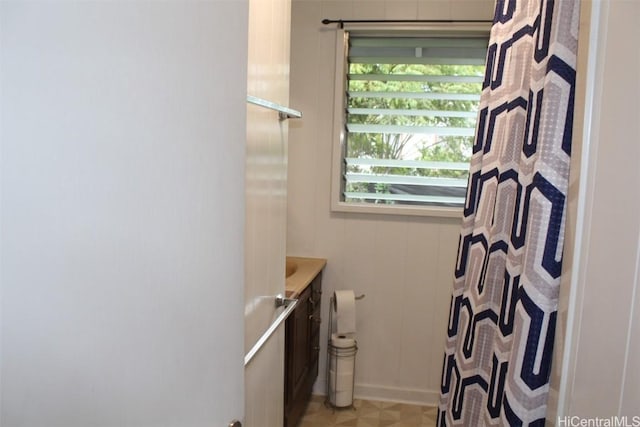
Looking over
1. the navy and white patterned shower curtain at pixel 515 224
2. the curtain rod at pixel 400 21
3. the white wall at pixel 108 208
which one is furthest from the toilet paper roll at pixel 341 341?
the white wall at pixel 108 208

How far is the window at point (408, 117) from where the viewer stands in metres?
2.78

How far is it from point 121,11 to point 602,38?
2.82 feet

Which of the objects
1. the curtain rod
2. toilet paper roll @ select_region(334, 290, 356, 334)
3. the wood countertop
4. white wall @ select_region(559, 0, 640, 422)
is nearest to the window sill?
the wood countertop

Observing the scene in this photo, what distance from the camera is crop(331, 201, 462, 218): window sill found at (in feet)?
9.20

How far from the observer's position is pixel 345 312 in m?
2.75

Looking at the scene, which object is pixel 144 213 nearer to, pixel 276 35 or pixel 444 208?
pixel 276 35

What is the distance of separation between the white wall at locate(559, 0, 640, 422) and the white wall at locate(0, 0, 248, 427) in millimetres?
723

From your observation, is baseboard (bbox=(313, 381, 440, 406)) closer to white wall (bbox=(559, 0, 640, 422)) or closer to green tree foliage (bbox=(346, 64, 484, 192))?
green tree foliage (bbox=(346, 64, 484, 192))

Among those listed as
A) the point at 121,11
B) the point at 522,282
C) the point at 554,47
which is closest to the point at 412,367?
the point at 522,282

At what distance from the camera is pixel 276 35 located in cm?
164

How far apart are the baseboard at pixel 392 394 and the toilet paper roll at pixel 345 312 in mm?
499

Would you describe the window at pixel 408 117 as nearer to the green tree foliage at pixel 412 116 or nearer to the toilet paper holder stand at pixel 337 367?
the green tree foliage at pixel 412 116

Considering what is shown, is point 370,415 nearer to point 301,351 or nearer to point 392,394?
point 392,394

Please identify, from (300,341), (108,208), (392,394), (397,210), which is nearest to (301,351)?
(300,341)
